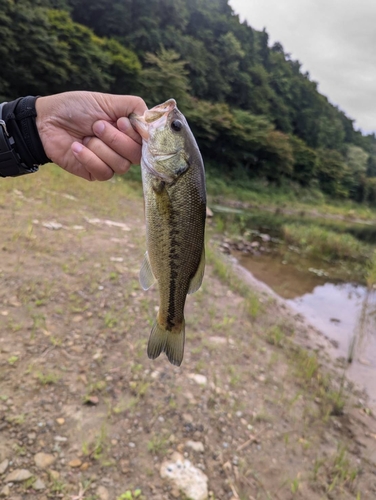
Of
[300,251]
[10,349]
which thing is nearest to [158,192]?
[10,349]

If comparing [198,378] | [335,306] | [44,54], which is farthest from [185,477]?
[44,54]

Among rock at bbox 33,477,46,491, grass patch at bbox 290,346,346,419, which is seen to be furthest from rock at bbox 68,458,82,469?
grass patch at bbox 290,346,346,419

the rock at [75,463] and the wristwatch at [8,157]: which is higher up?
the wristwatch at [8,157]

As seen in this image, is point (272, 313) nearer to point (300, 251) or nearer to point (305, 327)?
point (305, 327)

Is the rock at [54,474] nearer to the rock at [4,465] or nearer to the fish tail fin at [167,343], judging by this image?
the rock at [4,465]

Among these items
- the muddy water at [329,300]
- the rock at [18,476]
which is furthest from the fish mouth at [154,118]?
the muddy water at [329,300]

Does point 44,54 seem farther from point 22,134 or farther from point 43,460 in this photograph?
point 43,460
